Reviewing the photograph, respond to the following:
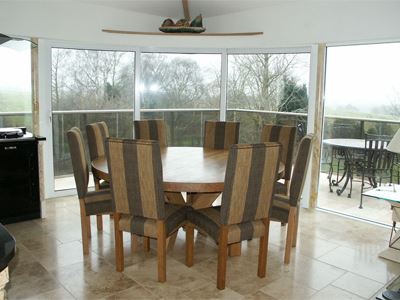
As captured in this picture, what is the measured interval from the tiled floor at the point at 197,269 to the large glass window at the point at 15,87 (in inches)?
52.6

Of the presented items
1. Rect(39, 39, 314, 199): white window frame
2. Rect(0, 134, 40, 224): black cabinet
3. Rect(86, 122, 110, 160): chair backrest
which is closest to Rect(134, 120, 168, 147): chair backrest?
Rect(86, 122, 110, 160): chair backrest

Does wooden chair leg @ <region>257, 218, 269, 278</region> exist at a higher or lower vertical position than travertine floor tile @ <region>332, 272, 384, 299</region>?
higher

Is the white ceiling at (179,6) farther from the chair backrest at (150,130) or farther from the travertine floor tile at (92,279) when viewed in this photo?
the travertine floor tile at (92,279)

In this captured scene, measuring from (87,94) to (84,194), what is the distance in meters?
2.26

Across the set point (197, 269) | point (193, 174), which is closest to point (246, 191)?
point (193, 174)

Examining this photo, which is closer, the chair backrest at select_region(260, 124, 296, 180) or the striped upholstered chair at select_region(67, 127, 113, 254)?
the striped upholstered chair at select_region(67, 127, 113, 254)

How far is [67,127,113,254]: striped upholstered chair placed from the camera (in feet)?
10.5

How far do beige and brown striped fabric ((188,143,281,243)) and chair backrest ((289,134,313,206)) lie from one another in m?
0.43

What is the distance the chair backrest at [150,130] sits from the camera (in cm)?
450

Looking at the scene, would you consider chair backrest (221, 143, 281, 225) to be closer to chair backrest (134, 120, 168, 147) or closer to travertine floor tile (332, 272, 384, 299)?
travertine floor tile (332, 272, 384, 299)

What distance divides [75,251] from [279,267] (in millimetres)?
1742

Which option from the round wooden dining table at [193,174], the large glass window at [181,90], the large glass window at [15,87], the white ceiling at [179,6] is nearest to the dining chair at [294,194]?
the round wooden dining table at [193,174]

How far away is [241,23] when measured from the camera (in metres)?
5.17

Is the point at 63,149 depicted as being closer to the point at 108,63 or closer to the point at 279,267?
the point at 108,63
